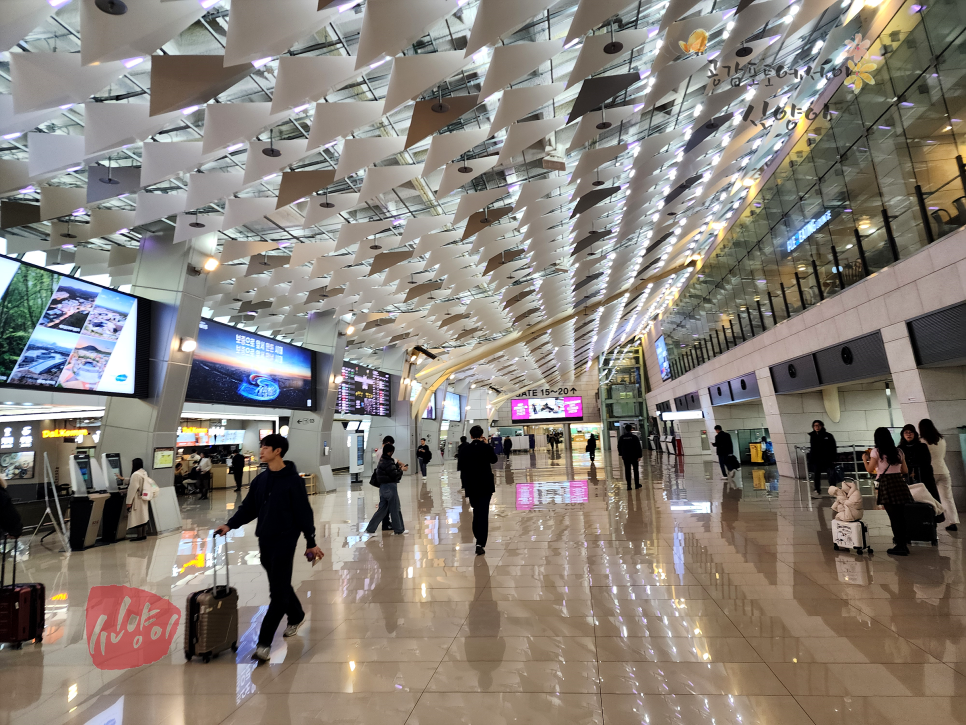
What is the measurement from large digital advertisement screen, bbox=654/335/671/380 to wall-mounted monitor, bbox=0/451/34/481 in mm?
31150

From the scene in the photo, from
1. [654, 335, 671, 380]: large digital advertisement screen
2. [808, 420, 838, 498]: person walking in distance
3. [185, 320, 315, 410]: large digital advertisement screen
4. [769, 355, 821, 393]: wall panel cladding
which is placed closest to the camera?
[808, 420, 838, 498]: person walking in distance

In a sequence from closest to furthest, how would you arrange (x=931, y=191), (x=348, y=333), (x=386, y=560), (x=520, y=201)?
(x=386, y=560), (x=931, y=191), (x=520, y=201), (x=348, y=333)

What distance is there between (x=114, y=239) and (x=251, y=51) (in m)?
9.40

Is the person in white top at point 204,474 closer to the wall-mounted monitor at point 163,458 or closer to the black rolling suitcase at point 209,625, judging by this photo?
the wall-mounted monitor at point 163,458

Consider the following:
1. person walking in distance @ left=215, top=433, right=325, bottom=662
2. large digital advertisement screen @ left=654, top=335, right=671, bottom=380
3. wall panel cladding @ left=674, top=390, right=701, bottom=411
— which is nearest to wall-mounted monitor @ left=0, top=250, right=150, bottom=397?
person walking in distance @ left=215, top=433, right=325, bottom=662

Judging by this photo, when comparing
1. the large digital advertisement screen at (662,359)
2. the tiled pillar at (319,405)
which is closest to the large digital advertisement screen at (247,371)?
the tiled pillar at (319,405)

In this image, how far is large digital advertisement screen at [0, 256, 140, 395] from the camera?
8.96 meters

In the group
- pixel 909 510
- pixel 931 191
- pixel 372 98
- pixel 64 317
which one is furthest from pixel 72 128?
pixel 931 191

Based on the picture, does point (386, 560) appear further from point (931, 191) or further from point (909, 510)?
point (931, 191)

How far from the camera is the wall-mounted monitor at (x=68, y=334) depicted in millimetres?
8977

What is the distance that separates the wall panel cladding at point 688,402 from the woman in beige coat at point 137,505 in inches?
945

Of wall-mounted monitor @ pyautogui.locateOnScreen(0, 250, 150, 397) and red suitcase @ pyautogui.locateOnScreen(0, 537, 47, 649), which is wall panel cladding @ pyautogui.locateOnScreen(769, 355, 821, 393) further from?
wall-mounted monitor @ pyautogui.locateOnScreen(0, 250, 150, 397)

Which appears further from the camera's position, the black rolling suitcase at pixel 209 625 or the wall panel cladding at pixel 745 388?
the wall panel cladding at pixel 745 388

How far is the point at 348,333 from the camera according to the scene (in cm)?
1962
